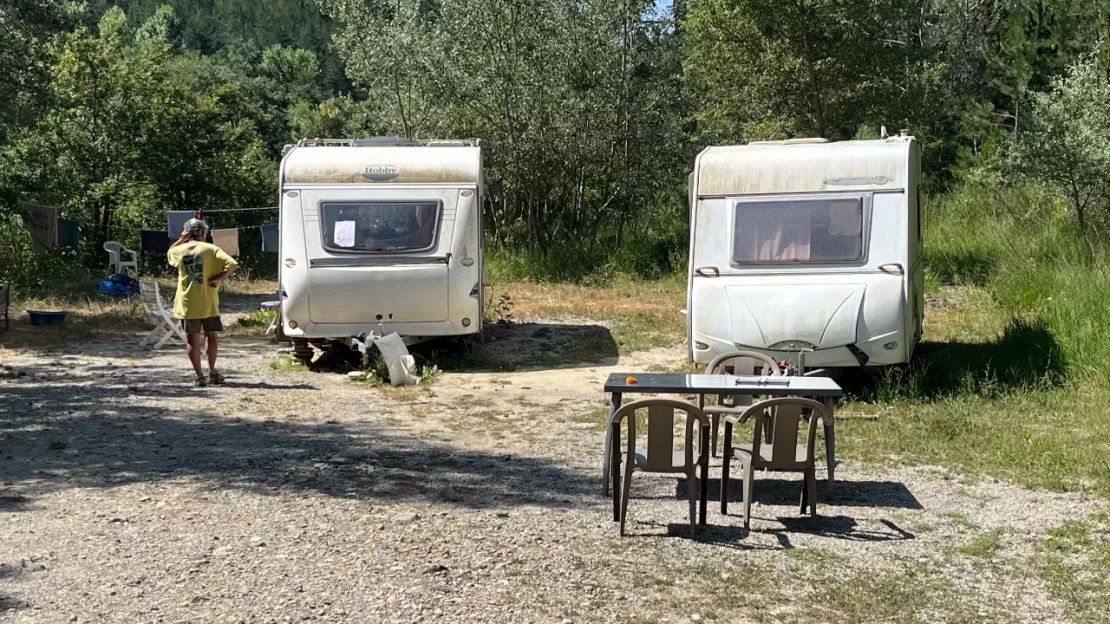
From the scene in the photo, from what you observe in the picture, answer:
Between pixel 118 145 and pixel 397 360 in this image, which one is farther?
pixel 118 145

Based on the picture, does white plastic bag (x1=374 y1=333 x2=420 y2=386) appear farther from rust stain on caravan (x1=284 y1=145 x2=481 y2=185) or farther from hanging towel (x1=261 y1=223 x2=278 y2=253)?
hanging towel (x1=261 y1=223 x2=278 y2=253)

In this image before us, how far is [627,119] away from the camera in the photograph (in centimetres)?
2227

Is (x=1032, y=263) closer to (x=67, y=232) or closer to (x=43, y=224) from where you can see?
(x=67, y=232)

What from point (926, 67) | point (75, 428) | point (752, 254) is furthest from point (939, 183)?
point (75, 428)

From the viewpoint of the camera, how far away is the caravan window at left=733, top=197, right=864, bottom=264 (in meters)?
10.0

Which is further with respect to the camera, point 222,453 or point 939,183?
point 939,183

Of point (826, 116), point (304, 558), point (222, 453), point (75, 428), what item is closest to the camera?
point (304, 558)

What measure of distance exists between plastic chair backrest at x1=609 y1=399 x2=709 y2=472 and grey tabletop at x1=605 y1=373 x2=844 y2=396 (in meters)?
0.32

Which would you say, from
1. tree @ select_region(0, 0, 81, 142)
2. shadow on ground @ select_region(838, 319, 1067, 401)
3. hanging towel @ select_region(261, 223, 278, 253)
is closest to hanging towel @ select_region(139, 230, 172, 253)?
hanging towel @ select_region(261, 223, 278, 253)

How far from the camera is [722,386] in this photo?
654 centimetres

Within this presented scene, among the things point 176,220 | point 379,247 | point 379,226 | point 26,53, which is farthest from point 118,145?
point 379,247

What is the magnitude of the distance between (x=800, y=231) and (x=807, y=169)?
1.93 feet

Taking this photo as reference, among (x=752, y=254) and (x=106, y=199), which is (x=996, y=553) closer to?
(x=752, y=254)

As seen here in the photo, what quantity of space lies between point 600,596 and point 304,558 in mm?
1482
